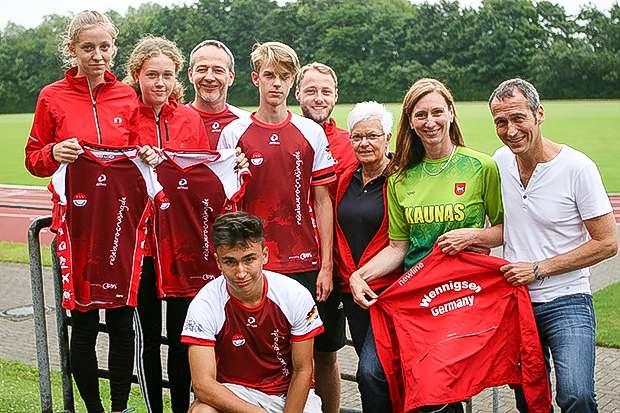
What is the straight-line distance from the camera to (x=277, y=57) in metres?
3.80

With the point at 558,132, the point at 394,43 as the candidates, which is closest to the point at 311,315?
the point at 558,132

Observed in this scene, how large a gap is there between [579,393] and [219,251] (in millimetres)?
1878

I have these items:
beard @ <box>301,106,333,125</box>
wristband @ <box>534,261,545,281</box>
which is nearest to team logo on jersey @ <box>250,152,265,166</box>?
beard @ <box>301,106,333,125</box>

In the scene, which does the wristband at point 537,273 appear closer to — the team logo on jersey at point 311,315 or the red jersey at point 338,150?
the team logo on jersey at point 311,315

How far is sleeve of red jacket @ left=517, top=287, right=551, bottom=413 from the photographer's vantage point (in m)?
3.30

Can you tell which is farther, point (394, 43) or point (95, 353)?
point (394, 43)

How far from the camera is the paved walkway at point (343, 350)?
556 centimetres

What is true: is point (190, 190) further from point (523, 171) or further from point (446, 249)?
point (523, 171)

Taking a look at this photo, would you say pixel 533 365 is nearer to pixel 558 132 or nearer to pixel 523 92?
pixel 523 92

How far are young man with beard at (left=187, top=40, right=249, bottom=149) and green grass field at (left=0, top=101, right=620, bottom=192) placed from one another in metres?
35.5

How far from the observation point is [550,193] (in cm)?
329

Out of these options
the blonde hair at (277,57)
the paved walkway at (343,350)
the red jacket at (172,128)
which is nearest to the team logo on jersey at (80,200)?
the red jacket at (172,128)

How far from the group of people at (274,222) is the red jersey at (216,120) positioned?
0.77 feet

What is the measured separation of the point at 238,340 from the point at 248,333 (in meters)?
0.06
